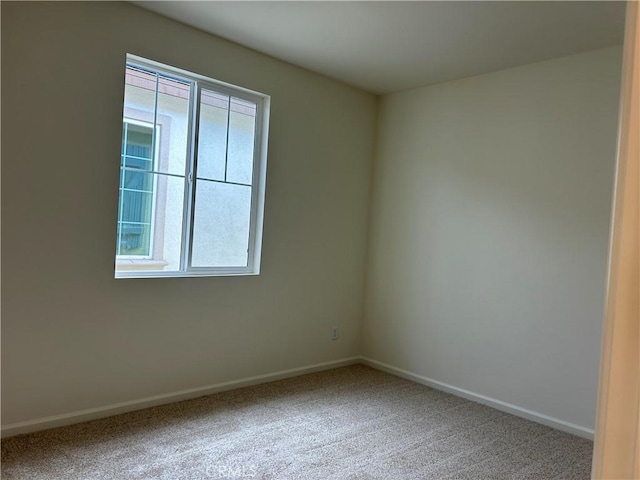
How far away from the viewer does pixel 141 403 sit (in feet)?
9.98

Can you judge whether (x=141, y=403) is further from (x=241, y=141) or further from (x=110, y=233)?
(x=241, y=141)

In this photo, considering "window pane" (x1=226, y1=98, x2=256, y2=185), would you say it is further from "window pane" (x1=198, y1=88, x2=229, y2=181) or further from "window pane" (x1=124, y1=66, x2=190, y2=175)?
"window pane" (x1=124, y1=66, x2=190, y2=175)

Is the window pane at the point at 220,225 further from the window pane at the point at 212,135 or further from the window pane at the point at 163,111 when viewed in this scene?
the window pane at the point at 163,111

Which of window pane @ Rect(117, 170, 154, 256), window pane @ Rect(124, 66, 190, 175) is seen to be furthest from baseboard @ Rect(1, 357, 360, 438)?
window pane @ Rect(124, 66, 190, 175)

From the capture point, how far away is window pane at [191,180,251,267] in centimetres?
337

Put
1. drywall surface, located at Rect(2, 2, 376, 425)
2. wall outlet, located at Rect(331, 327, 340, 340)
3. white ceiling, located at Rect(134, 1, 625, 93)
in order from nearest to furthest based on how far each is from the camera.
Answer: drywall surface, located at Rect(2, 2, 376, 425) < white ceiling, located at Rect(134, 1, 625, 93) < wall outlet, located at Rect(331, 327, 340, 340)

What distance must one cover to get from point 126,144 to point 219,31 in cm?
95

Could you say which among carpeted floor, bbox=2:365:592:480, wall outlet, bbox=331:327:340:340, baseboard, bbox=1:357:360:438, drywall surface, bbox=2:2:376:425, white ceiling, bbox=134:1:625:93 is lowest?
carpeted floor, bbox=2:365:592:480

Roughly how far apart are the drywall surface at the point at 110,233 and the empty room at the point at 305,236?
0.6 inches

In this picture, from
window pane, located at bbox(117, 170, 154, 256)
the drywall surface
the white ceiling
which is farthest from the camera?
window pane, located at bbox(117, 170, 154, 256)

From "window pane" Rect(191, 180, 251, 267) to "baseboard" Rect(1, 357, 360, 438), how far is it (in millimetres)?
861

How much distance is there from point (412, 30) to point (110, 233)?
2171mm

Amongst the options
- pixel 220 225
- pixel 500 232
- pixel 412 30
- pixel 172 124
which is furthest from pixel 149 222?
pixel 500 232

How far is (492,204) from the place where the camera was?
11.6 feet
